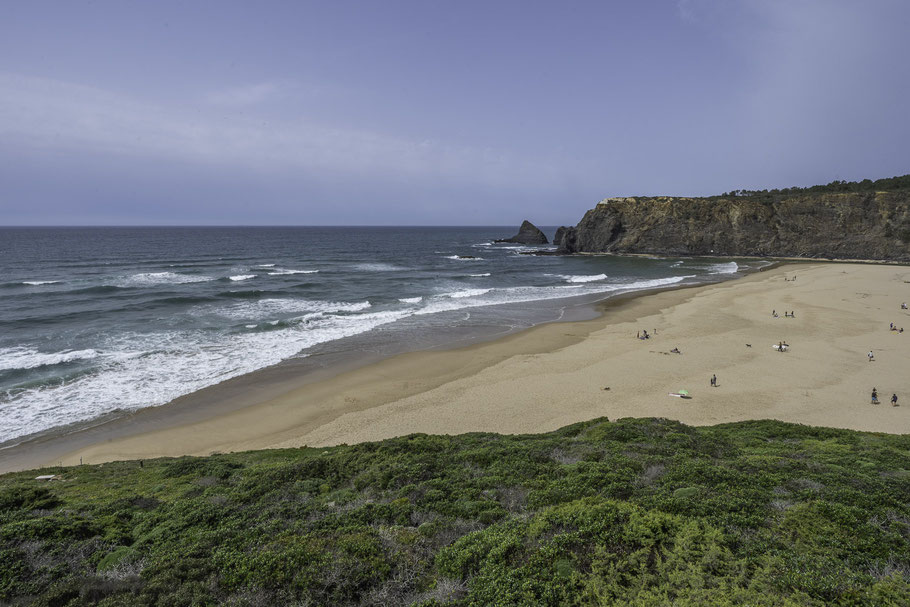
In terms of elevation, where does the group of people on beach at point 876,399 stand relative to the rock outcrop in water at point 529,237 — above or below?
below

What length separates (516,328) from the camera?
98.0 feet

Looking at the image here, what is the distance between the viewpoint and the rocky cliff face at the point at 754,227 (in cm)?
6681

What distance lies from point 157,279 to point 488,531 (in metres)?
54.7

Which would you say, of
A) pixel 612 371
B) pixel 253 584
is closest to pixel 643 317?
pixel 612 371

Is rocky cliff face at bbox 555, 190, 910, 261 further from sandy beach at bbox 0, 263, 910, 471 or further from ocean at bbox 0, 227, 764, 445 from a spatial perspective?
sandy beach at bbox 0, 263, 910, 471

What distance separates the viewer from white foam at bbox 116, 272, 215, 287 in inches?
1764

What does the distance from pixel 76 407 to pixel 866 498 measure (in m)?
24.5

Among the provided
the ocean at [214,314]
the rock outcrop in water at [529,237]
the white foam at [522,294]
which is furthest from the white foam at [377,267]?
the rock outcrop in water at [529,237]

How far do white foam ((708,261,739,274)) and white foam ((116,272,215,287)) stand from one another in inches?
2727

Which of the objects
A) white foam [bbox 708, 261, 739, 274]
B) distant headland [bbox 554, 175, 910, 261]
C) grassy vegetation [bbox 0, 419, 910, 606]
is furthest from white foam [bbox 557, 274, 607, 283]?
grassy vegetation [bbox 0, 419, 910, 606]

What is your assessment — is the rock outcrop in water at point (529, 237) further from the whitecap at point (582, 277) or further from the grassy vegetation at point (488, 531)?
the grassy vegetation at point (488, 531)

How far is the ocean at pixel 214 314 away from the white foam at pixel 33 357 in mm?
97

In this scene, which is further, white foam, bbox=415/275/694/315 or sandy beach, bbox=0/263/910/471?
white foam, bbox=415/275/694/315

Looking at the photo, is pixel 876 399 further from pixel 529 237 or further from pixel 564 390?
pixel 529 237
